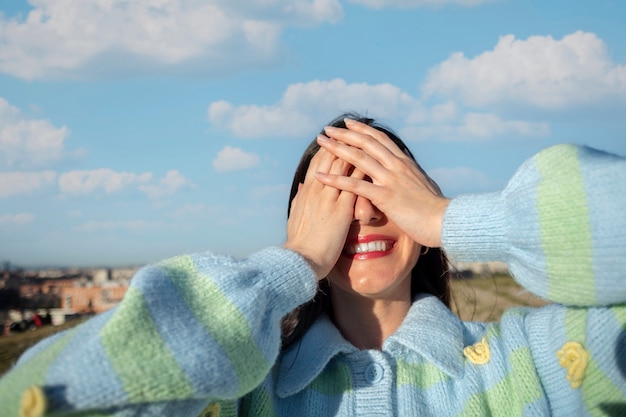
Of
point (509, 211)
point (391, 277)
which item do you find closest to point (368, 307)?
point (391, 277)

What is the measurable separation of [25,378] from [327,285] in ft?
4.36

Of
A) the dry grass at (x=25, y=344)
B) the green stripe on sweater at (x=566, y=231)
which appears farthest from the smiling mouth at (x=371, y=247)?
the dry grass at (x=25, y=344)

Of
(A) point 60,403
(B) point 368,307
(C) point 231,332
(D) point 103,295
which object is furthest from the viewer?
(D) point 103,295

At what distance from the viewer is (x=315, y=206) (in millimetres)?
2182

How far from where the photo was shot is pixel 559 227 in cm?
157

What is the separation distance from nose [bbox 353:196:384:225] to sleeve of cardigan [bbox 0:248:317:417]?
0.55m

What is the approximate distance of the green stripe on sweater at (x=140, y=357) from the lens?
1.34m

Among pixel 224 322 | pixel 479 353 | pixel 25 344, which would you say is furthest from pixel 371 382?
pixel 25 344

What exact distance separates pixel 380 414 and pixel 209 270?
2.39 ft

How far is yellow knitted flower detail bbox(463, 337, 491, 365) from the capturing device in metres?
2.03

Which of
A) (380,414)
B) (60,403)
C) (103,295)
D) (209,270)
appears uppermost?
(209,270)

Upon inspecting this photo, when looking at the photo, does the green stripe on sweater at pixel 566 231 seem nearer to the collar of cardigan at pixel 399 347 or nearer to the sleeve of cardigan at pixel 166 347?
the collar of cardigan at pixel 399 347

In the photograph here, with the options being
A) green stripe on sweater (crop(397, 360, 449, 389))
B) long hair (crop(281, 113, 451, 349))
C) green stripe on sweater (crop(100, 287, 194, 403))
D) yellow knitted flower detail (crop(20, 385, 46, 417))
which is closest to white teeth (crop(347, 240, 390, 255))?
long hair (crop(281, 113, 451, 349))

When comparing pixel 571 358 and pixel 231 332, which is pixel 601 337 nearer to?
pixel 571 358
